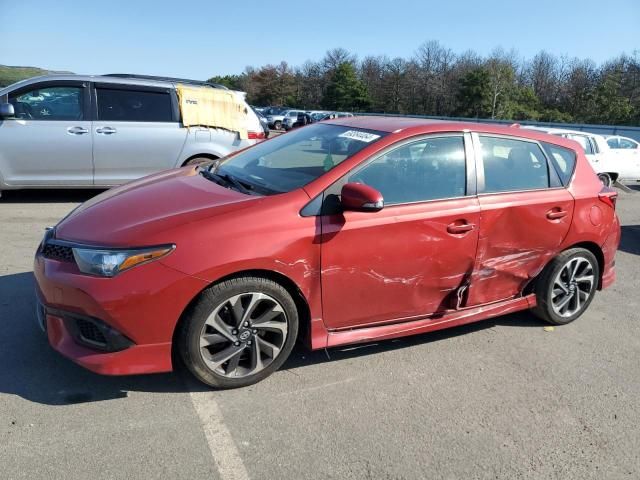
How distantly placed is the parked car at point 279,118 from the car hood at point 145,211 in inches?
1578

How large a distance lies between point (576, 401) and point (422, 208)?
1.54 meters

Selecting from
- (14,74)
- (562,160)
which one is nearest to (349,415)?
(562,160)

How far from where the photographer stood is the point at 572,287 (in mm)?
4355

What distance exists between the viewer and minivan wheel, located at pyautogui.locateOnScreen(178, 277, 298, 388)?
2.87 m

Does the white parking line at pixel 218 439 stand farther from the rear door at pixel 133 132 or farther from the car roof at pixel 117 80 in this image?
the car roof at pixel 117 80

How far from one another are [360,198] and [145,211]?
1.28m

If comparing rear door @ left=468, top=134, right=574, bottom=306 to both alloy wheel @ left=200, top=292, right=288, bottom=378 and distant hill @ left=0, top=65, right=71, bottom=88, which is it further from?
distant hill @ left=0, top=65, right=71, bottom=88

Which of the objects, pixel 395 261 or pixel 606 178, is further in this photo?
pixel 606 178

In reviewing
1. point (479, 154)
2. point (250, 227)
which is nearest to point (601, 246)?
point (479, 154)

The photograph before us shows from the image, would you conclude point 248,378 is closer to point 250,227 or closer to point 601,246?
point 250,227

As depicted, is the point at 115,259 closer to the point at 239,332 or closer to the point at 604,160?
the point at 239,332

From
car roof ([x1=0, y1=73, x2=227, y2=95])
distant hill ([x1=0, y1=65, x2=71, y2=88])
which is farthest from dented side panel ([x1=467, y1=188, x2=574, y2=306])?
distant hill ([x1=0, y1=65, x2=71, y2=88])

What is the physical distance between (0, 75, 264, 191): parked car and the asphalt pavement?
3980 mm

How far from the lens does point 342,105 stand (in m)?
77.1
